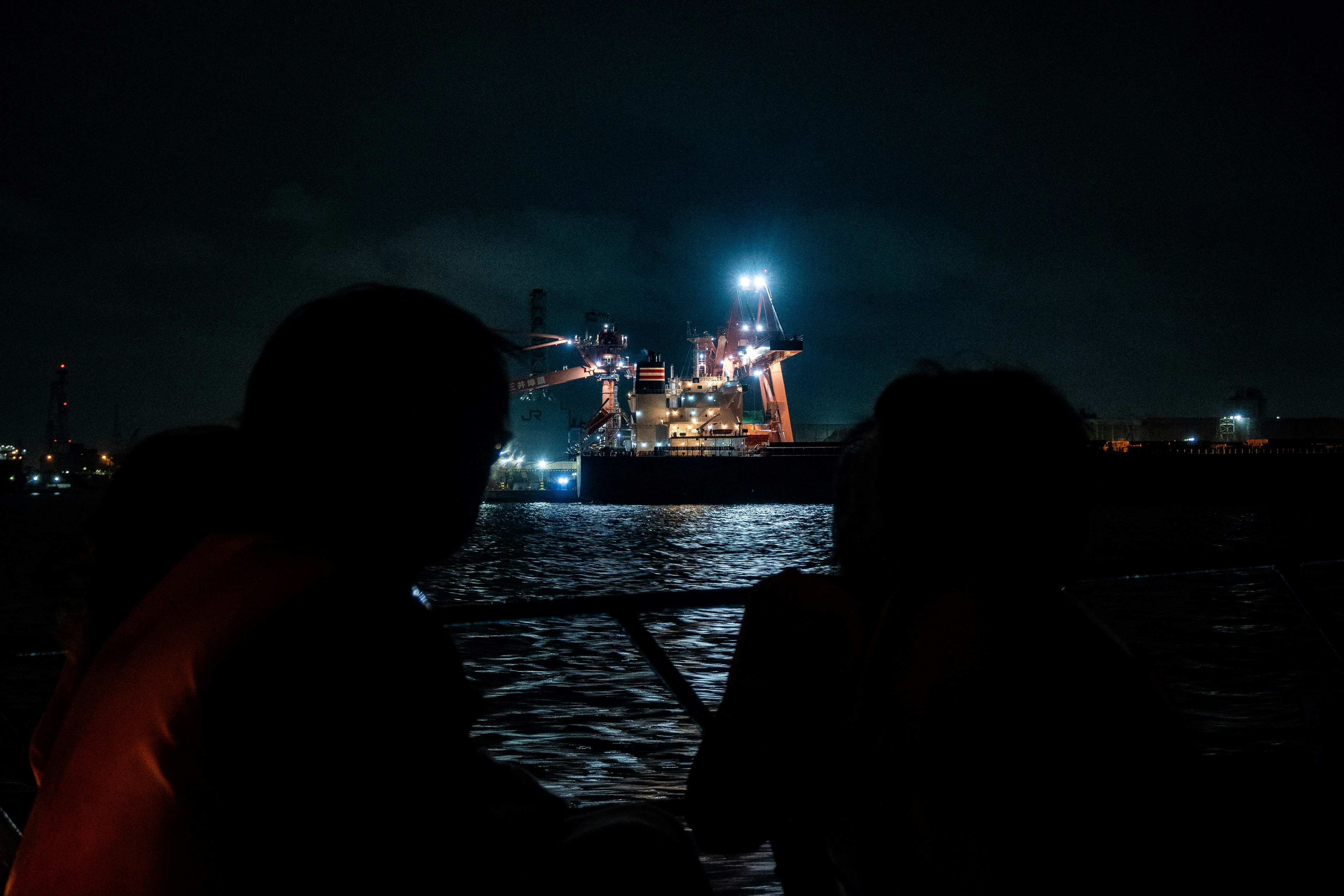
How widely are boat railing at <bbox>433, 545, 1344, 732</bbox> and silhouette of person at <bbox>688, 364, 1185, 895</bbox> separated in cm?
59

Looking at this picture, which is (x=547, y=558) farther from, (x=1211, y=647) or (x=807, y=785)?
(x=807, y=785)

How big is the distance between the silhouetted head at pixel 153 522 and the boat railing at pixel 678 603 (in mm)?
675

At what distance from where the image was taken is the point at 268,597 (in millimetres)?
674

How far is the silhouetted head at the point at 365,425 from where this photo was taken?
818 mm

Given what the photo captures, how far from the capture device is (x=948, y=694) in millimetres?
860

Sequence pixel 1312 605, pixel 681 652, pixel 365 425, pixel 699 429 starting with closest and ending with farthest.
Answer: pixel 365 425 < pixel 1312 605 < pixel 681 652 < pixel 699 429

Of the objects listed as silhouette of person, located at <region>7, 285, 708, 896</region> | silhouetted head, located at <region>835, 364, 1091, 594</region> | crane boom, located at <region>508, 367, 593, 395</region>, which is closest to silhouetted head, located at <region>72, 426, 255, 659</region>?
silhouette of person, located at <region>7, 285, 708, 896</region>

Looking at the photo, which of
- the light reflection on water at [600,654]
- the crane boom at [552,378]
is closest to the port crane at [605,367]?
the crane boom at [552,378]

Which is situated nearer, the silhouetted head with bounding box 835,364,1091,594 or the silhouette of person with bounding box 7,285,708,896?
the silhouette of person with bounding box 7,285,708,896

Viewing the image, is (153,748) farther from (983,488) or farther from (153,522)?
(983,488)

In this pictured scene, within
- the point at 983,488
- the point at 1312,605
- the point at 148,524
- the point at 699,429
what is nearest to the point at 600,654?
the point at 1312,605

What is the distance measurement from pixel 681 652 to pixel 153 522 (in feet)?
28.4

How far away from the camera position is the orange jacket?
0.67m

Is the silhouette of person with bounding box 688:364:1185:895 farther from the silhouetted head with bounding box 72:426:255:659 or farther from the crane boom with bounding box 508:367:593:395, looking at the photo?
the crane boom with bounding box 508:367:593:395
